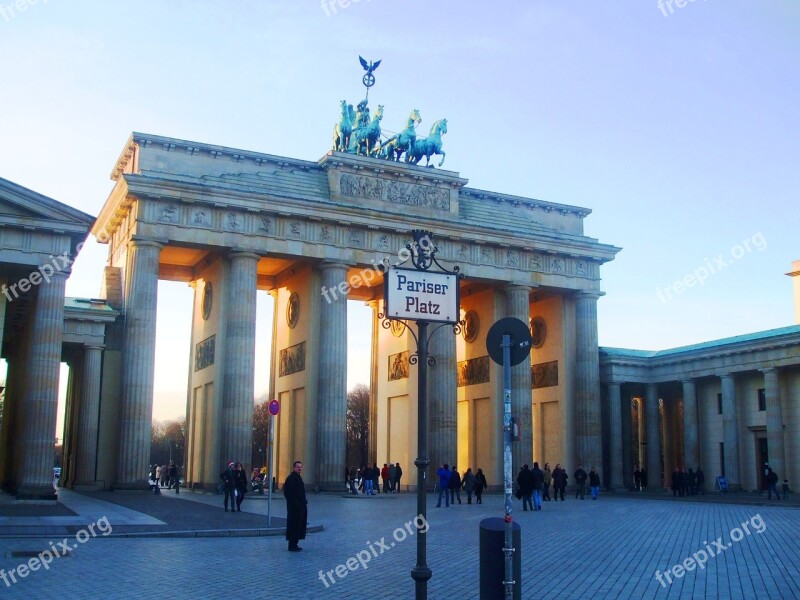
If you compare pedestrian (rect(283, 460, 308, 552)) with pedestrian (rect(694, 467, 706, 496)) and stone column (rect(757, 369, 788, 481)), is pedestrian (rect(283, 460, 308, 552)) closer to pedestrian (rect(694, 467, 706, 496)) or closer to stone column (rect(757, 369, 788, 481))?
stone column (rect(757, 369, 788, 481))

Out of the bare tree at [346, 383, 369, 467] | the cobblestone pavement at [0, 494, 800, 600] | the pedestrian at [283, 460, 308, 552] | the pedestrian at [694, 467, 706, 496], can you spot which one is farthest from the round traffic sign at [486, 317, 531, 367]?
the bare tree at [346, 383, 369, 467]

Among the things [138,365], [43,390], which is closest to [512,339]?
[43,390]

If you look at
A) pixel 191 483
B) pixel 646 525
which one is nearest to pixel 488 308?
pixel 191 483

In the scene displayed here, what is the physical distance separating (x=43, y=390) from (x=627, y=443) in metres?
38.9

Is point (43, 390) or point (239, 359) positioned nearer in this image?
point (43, 390)

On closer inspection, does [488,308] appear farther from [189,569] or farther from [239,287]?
[189,569]

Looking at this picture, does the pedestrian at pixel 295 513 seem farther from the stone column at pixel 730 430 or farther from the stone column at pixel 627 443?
the stone column at pixel 627 443

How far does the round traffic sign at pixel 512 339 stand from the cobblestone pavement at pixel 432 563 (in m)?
2.78

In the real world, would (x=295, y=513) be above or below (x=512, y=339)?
below

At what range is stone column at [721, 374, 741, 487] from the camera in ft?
165

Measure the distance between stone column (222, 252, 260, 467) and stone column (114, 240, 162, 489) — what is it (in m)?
3.73

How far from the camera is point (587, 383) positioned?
5384 centimetres

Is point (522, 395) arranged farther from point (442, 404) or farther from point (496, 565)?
point (496, 565)

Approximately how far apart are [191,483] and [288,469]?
5172mm
